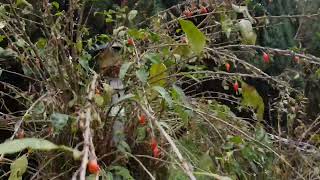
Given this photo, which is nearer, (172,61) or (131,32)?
(131,32)

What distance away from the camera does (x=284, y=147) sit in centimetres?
199

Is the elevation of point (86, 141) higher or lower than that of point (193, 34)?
lower

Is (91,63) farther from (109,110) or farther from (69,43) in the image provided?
(109,110)

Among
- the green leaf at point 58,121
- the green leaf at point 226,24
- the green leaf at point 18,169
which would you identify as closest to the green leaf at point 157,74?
the green leaf at point 226,24

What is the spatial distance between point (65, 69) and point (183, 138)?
424 millimetres

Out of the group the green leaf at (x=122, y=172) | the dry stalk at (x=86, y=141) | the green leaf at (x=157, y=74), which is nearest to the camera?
the dry stalk at (x=86, y=141)

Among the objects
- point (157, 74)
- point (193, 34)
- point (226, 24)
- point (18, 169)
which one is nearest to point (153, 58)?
point (157, 74)

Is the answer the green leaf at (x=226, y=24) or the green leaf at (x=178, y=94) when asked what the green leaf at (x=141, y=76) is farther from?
the green leaf at (x=226, y=24)

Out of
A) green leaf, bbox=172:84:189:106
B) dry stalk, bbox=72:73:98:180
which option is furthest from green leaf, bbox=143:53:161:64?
dry stalk, bbox=72:73:98:180

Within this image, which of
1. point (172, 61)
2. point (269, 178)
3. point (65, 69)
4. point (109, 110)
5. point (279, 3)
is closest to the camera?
point (109, 110)

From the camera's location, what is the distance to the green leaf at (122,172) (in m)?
1.23

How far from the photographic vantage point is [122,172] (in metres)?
1.24

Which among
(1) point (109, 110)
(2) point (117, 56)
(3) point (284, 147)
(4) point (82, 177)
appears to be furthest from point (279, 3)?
(4) point (82, 177)

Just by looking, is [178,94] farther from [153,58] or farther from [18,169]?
[18,169]
